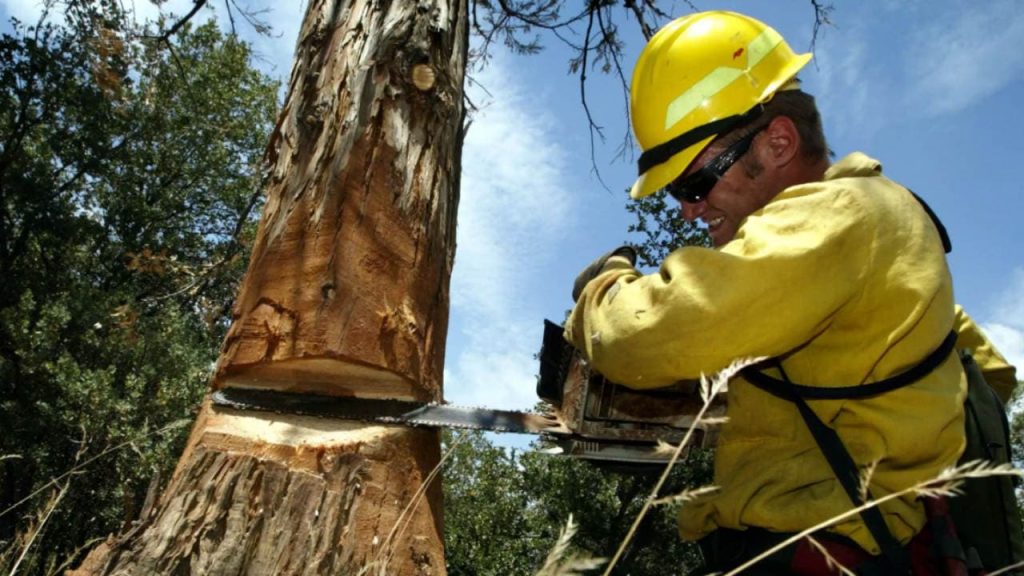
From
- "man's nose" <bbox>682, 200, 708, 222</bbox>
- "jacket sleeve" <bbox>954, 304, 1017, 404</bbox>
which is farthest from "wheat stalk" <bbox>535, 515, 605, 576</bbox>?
"jacket sleeve" <bbox>954, 304, 1017, 404</bbox>

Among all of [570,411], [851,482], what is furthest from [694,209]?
[851,482]

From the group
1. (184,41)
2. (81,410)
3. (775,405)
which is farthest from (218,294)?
(775,405)

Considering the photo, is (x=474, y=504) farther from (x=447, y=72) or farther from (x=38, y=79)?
(x=447, y=72)

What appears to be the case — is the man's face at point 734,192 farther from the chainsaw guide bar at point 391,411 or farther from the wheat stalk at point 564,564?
the wheat stalk at point 564,564

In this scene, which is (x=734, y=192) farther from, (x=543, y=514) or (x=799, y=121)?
(x=543, y=514)

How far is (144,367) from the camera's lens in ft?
41.5

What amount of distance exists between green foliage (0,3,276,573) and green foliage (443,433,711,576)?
557 centimetres

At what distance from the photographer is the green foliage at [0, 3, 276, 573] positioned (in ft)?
39.4

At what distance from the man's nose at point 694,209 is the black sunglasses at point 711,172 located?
2cm

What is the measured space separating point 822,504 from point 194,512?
1305 millimetres

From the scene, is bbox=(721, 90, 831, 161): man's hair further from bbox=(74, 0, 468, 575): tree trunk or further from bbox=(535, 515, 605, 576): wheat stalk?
bbox=(535, 515, 605, 576): wheat stalk

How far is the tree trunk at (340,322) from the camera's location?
63.0 inches

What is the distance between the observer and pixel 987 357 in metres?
2.18

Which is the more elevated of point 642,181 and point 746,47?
point 746,47
